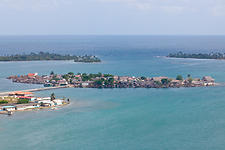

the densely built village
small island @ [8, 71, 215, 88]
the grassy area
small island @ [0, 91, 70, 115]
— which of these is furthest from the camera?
small island @ [8, 71, 215, 88]

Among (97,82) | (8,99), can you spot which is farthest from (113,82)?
(8,99)

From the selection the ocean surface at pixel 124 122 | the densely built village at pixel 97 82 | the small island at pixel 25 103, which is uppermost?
the densely built village at pixel 97 82

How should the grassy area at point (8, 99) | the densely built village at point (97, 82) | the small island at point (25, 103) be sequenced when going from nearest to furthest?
Answer: the small island at point (25, 103)
the grassy area at point (8, 99)
the densely built village at point (97, 82)

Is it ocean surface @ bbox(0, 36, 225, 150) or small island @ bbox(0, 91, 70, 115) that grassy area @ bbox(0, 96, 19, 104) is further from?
ocean surface @ bbox(0, 36, 225, 150)

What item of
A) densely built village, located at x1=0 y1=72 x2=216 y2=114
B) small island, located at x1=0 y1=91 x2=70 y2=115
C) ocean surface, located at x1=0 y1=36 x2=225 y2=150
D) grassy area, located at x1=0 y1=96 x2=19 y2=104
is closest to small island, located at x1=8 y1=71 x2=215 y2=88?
densely built village, located at x1=0 y1=72 x2=216 y2=114

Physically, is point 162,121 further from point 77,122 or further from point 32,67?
point 32,67

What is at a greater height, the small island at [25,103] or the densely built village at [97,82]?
the densely built village at [97,82]

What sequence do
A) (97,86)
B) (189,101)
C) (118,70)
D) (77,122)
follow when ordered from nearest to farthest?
1. (77,122)
2. (189,101)
3. (97,86)
4. (118,70)

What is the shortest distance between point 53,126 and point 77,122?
138cm

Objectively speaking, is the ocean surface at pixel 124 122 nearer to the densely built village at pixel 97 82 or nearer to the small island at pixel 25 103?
the small island at pixel 25 103

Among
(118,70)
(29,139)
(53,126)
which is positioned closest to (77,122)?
(53,126)

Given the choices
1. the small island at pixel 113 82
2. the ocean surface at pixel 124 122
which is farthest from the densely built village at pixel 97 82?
the ocean surface at pixel 124 122

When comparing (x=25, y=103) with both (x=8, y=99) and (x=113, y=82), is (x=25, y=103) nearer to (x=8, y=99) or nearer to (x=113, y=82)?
(x=8, y=99)

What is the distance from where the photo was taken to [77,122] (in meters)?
19.3
